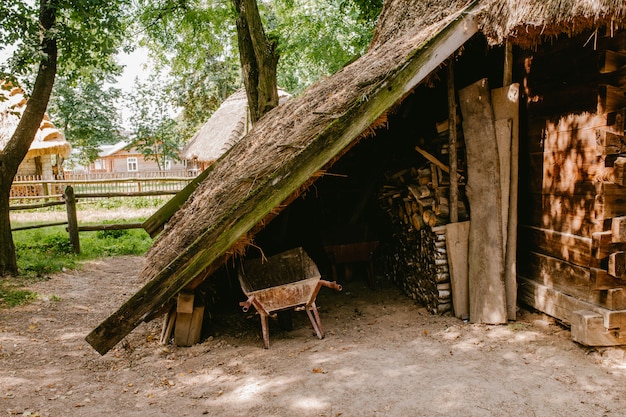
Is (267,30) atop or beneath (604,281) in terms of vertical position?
atop

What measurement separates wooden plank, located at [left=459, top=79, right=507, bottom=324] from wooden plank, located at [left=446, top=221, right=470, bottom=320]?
8cm

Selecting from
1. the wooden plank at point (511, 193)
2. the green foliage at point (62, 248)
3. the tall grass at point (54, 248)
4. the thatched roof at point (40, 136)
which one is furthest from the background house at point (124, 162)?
the wooden plank at point (511, 193)

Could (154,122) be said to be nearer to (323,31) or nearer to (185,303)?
(323,31)

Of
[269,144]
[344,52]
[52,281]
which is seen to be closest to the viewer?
[269,144]

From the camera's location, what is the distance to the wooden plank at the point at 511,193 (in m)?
4.78

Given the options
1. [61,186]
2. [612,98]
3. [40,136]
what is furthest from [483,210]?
[40,136]

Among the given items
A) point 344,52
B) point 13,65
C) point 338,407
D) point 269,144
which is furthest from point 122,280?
point 344,52

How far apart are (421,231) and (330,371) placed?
7.74 ft

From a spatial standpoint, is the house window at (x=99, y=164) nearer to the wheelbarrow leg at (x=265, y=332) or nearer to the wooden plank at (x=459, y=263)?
the wheelbarrow leg at (x=265, y=332)

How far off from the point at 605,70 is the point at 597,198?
1.08 meters

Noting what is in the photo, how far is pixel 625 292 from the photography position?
156 inches

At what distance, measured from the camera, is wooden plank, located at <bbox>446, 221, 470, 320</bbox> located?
5.05 meters

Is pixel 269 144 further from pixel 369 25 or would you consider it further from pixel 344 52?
pixel 344 52

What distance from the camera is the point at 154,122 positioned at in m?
28.7
